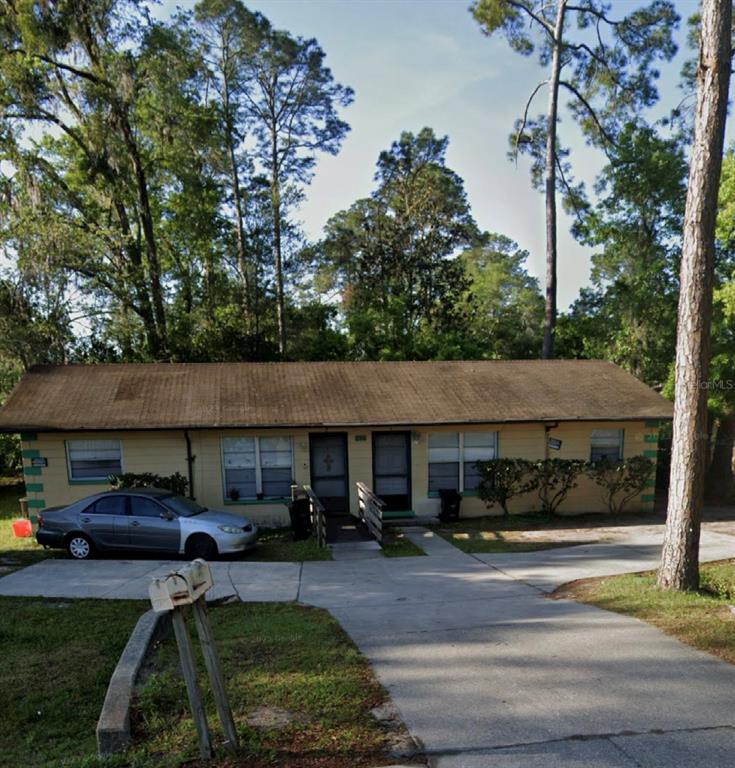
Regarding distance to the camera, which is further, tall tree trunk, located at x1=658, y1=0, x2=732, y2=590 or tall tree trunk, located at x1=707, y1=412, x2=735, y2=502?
tall tree trunk, located at x1=707, y1=412, x2=735, y2=502

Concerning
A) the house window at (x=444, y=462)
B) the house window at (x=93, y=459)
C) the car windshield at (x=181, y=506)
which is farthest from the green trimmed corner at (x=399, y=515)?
the house window at (x=93, y=459)

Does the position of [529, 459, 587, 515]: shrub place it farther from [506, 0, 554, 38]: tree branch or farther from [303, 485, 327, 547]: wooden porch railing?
[506, 0, 554, 38]: tree branch

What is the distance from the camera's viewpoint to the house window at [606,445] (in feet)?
49.4

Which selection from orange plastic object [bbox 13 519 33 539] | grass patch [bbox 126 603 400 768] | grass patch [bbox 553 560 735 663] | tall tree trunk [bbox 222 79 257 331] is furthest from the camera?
tall tree trunk [bbox 222 79 257 331]

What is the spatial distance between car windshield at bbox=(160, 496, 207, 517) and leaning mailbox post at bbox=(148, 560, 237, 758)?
24.9ft

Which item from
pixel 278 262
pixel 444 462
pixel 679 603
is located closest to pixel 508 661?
pixel 679 603

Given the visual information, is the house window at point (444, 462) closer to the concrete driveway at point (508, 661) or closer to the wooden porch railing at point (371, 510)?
the wooden porch railing at point (371, 510)

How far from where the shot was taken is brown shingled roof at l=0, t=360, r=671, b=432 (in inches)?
529

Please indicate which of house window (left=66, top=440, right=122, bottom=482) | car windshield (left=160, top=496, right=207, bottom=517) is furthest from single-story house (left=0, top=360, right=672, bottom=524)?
car windshield (left=160, top=496, right=207, bottom=517)

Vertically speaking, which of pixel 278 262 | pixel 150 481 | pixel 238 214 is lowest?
pixel 150 481

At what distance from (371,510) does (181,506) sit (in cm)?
399

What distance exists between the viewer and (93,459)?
13422mm

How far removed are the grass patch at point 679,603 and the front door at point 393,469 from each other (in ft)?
20.7

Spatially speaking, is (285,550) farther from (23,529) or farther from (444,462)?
(23,529)
